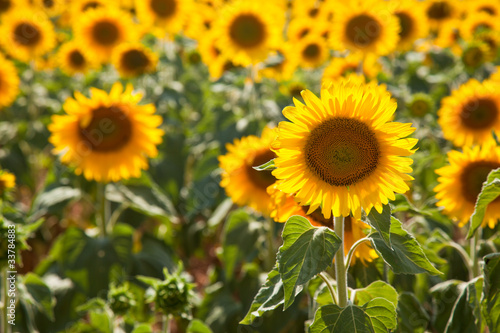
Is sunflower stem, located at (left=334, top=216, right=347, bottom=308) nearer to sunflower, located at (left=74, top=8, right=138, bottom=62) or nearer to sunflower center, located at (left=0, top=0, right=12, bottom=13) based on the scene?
sunflower, located at (left=74, top=8, right=138, bottom=62)

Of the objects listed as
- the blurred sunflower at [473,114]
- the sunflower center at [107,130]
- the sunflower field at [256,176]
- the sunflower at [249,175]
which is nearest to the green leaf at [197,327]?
the sunflower field at [256,176]

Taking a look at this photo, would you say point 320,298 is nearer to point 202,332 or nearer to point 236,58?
point 202,332

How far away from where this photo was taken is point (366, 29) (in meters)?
3.48

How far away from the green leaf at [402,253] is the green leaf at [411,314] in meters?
0.46

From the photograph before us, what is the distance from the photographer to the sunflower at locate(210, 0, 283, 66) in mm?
3316

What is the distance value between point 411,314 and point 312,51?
2.70 metres

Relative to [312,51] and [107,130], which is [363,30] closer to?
[312,51]

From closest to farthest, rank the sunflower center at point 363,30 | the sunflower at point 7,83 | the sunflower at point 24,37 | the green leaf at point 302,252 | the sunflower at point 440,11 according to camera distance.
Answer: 1. the green leaf at point 302,252
2. the sunflower at point 7,83
3. the sunflower center at point 363,30
4. the sunflower at point 24,37
5. the sunflower at point 440,11

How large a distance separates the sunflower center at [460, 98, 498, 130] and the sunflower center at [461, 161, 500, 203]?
859 mm

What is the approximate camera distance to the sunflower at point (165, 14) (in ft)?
13.6

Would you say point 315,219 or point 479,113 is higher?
point 479,113

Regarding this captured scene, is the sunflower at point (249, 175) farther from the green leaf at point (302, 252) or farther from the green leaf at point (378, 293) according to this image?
the green leaf at point (302, 252)

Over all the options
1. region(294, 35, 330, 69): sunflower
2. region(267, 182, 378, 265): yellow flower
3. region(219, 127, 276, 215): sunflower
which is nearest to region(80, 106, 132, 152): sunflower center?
region(219, 127, 276, 215): sunflower

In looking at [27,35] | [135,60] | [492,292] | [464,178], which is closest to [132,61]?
[135,60]
